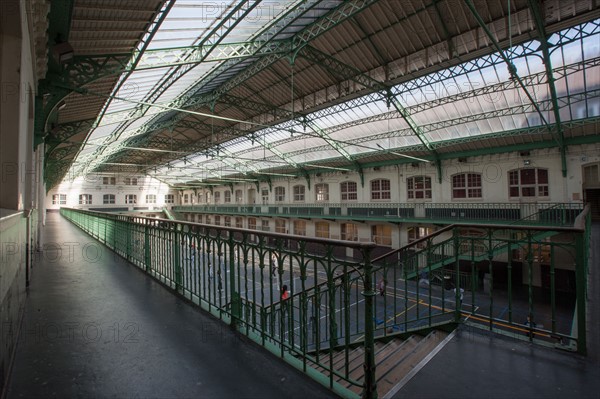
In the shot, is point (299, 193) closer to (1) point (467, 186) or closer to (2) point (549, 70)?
(1) point (467, 186)

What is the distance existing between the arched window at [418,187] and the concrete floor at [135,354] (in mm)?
19293

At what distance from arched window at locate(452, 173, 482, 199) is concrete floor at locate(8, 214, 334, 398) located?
1881 centimetres

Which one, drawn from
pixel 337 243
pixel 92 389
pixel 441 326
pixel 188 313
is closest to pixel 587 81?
pixel 441 326

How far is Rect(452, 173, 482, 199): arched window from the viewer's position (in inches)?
717

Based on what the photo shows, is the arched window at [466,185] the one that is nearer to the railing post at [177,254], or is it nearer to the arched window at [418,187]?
the arched window at [418,187]

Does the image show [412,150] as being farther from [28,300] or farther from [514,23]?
[28,300]

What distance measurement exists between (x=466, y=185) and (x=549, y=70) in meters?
8.64

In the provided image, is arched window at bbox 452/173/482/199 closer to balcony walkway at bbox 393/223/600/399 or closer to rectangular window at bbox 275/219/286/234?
rectangular window at bbox 275/219/286/234

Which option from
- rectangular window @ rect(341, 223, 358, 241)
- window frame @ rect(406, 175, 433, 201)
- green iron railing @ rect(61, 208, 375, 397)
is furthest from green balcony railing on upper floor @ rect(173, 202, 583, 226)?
green iron railing @ rect(61, 208, 375, 397)

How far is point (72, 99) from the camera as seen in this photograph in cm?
995

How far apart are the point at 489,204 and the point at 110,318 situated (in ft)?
60.5

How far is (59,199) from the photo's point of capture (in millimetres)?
41031

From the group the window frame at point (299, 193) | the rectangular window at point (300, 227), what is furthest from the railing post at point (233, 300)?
the window frame at point (299, 193)

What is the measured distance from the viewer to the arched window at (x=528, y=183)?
52.0ft
